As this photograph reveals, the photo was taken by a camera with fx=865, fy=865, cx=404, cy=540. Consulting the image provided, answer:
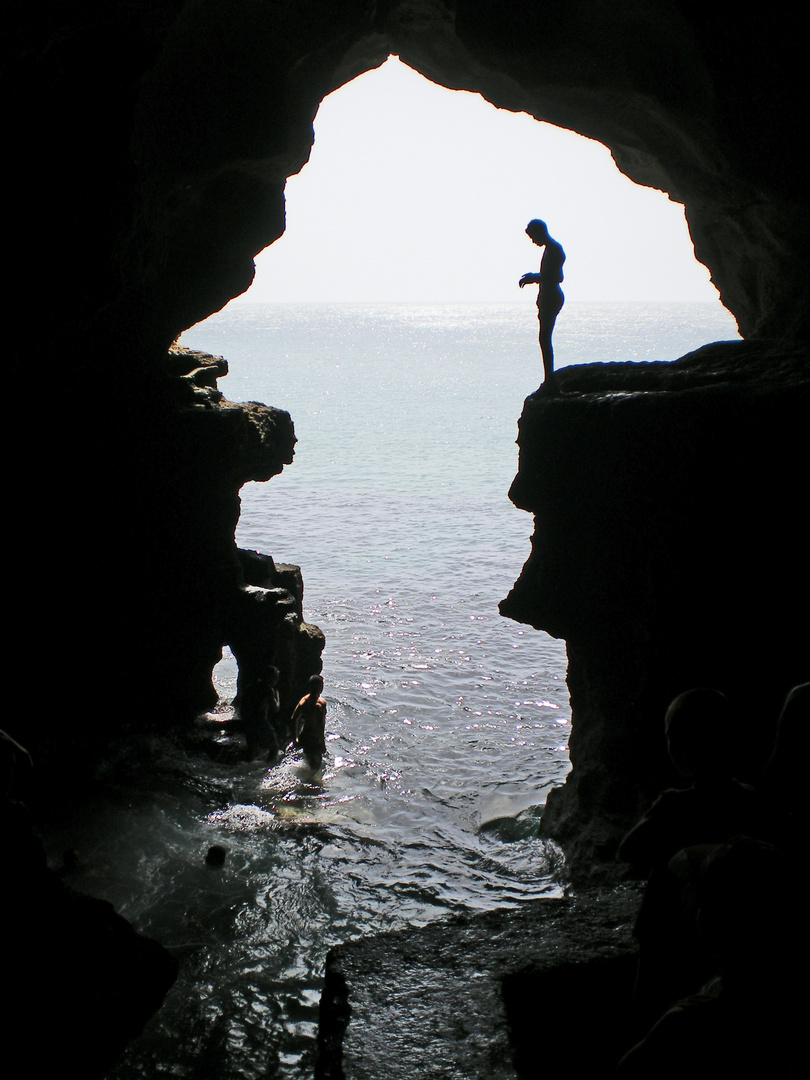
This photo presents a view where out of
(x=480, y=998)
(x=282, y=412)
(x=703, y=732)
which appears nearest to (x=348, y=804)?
(x=282, y=412)

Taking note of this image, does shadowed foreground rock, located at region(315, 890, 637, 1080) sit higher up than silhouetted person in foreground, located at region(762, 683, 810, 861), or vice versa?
silhouetted person in foreground, located at region(762, 683, 810, 861)

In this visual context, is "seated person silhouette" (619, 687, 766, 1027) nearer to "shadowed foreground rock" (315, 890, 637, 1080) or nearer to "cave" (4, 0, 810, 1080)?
"shadowed foreground rock" (315, 890, 637, 1080)

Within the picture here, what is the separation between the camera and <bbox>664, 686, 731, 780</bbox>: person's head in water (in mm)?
3105

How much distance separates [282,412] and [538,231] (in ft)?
16.7

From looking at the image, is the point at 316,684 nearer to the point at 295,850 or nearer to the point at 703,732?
the point at 295,850

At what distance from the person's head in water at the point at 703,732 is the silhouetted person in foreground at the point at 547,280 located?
606 cm

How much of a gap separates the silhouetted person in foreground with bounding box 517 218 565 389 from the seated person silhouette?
6094mm

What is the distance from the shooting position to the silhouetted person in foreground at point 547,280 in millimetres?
8766

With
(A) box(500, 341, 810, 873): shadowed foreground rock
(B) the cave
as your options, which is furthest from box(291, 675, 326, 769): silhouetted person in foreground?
(A) box(500, 341, 810, 873): shadowed foreground rock

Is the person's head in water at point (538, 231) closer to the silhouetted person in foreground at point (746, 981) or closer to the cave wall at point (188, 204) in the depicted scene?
the cave wall at point (188, 204)

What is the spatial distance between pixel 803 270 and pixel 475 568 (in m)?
17.1

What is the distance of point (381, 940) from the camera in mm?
4480

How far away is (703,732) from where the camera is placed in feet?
10.2

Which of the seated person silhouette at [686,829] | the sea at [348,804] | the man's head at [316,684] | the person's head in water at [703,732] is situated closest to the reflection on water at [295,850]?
the sea at [348,804]
